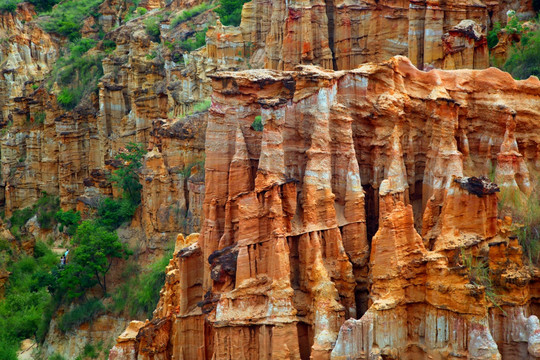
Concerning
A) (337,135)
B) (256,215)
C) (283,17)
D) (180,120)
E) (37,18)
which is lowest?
(256,215)

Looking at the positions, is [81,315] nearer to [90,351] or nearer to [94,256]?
[90,351]

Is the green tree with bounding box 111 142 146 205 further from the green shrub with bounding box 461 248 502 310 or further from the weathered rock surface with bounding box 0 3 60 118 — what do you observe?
the green shrub with bounding box 461 248 502 310

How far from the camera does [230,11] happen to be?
71.2m

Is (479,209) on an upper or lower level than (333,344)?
upper

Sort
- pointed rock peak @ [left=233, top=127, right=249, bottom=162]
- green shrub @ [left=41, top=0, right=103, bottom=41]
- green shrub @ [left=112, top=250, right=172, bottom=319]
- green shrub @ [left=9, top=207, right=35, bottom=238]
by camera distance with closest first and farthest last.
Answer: pointed rock peak @ [left=233, top=127, right=249, bottom=162] → green shrub @ [left=112, top=250, right=172, bottom=319] → green shrub @ [left=9, top=207, right=35, bottom=238] → green shrub @ [left=41, top=0, right=103, bottom=41]

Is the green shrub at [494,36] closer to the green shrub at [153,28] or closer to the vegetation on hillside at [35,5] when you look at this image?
the green shrub at [153,28]

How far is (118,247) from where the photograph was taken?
52625mm

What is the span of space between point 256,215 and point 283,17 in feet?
92.1

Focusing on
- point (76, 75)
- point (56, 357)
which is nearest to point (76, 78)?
point (76, 75)

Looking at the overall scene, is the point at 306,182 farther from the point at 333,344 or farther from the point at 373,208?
the point at 333,344

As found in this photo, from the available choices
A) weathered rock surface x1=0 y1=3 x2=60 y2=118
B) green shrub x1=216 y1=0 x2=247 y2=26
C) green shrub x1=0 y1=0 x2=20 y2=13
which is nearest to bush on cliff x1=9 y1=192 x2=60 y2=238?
weathered rock surface x1=0 y1=3 x2=60 y2=118

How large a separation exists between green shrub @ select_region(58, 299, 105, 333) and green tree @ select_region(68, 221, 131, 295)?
103 cm

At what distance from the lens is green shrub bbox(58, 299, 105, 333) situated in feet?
169

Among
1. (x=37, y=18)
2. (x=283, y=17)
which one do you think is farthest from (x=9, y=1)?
(x=283, y=17)
